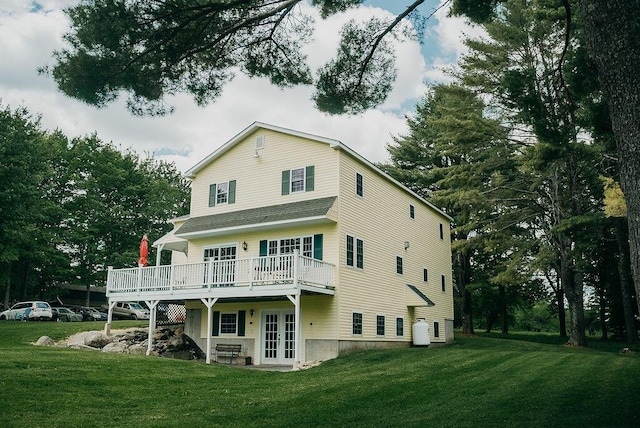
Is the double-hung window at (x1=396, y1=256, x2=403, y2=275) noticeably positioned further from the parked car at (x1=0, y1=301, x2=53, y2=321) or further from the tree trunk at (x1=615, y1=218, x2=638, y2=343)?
the parked car at (x1=0, y1=301, x2=53, y2=321)

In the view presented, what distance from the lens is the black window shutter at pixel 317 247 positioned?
63.8 feet

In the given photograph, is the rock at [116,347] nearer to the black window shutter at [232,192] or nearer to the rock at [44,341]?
the rock at [44,341]

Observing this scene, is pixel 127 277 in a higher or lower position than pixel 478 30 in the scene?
lower

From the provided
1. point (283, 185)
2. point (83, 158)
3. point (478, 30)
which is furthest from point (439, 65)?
point (83, 158)

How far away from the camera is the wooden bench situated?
2016 cm

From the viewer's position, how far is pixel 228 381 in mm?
13328

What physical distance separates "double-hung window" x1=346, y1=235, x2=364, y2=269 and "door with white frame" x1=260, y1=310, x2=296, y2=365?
290 centimetres

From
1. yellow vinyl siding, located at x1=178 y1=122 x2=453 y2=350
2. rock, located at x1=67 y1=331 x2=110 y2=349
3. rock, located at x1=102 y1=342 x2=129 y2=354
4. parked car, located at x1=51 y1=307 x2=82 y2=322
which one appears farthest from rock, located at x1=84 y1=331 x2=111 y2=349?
parked car, located at x1=51 y1=307 x2=82 y2=322

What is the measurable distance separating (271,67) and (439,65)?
19.0 metres

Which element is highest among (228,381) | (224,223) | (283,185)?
(283,185)

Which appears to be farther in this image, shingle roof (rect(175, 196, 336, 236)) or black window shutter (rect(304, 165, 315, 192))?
black window shutter (rect(304, 165, 315, 192))

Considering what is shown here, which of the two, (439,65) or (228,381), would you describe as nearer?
(228,381)

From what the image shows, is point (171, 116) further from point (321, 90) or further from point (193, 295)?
point (193, 295)

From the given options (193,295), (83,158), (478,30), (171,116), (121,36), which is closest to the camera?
(121,36)
